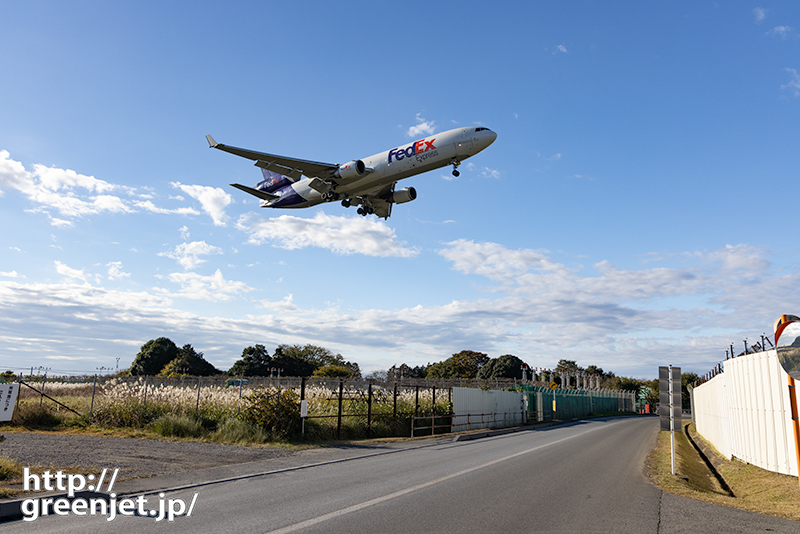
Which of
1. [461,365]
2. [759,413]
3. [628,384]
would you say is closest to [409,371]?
[461,365]

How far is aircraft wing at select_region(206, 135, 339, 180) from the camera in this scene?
2286cm

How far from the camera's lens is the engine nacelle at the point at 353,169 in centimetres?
2328

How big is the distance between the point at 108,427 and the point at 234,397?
437 centimetres

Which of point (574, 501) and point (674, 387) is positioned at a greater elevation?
point (674, 387)

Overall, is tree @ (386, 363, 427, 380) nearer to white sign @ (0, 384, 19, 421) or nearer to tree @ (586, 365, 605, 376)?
tree @ (586, 365, 605, 376)

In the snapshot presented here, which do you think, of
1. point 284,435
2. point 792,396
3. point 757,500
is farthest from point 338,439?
point 792,396

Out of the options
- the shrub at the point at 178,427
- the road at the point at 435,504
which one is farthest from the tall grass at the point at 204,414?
the road at the point at 435,504

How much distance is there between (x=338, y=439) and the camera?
59.7 ft

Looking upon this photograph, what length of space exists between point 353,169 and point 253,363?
2511 inches

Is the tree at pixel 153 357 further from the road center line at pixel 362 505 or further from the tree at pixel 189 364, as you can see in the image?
the road center line at pixel 362 505

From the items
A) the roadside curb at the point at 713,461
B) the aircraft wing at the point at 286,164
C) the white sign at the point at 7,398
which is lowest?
the roadside curb at the point at 713,461

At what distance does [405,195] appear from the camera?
27.6 meters

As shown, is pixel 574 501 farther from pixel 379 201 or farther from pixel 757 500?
pixel 379 201

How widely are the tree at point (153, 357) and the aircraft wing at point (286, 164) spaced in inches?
2268
